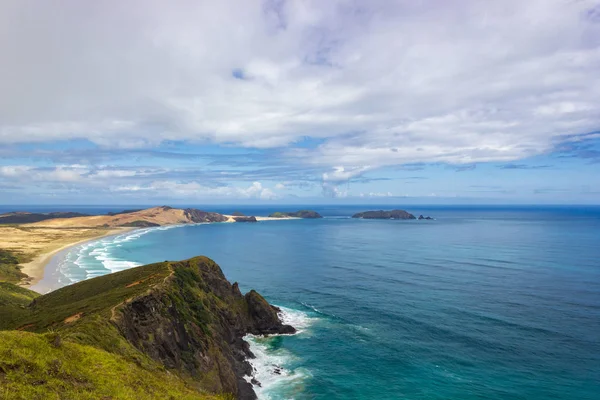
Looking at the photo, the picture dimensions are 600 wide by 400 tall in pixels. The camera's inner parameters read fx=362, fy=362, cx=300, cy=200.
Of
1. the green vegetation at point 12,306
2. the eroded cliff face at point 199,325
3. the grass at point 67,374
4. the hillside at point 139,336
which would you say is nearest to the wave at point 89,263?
the green vegetation at point 12,306

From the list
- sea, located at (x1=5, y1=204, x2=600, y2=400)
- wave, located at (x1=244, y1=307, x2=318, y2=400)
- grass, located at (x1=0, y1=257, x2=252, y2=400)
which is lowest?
wave, located at (x1=244, y1=307, x2=318, y2=400)

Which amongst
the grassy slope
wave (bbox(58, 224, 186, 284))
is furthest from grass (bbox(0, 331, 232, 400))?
wave (bbox(58, 224, 186, 284))

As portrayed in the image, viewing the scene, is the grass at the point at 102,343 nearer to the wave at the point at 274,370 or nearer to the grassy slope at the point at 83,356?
the grassy slope at the point at 83,356

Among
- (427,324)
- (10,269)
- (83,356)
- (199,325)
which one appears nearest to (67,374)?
(83,356)

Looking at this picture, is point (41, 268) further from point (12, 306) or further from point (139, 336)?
point (139, 336)

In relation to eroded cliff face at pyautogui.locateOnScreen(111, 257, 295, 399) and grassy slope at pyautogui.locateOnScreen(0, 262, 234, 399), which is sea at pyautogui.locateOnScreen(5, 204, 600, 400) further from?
grassy slope at pyautogui.locateOnScreen(0, 262, 234, 399)

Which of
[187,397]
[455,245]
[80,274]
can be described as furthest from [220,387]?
[455,245]

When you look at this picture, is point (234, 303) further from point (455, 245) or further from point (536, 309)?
point (455, 245)
